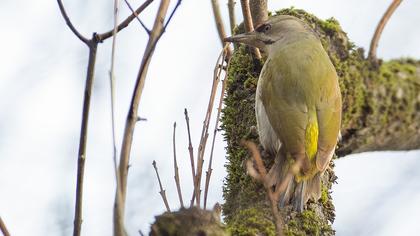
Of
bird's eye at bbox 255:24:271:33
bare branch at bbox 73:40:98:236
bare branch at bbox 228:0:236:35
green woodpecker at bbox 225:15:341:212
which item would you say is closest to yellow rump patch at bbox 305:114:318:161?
green woodpecker at bbox 225:15:341:212

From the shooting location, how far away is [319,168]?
12.8ft

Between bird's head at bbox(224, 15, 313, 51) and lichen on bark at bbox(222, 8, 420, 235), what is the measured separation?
19 cm

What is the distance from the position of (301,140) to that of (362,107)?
526 mm

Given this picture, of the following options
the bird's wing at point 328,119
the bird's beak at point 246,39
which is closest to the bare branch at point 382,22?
the bird's wing at point 328,119

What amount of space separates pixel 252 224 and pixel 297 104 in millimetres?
1456

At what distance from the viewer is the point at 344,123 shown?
4012 mm

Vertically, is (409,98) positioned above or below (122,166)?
above

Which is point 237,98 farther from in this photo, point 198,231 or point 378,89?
point 198,231

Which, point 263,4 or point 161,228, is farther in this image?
point 263,4

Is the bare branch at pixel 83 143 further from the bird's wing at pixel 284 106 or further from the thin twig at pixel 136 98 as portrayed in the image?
the bird's wing at pixel 284 106

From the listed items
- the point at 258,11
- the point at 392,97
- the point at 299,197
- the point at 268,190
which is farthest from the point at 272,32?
the point at 268,190

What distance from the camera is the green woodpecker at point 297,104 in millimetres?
3971

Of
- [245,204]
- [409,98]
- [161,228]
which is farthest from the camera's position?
[409,98]

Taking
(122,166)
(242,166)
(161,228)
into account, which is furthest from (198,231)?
(242,166)
